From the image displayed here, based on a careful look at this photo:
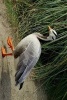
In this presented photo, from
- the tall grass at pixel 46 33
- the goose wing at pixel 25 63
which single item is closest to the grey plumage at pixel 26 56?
the goose wing at pixel 25 63

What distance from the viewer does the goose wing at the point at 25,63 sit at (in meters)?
3.63

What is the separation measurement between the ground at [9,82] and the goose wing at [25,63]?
0.35 m

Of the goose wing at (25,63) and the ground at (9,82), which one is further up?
the goose wing at (25,63)

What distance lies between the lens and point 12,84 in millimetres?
4152

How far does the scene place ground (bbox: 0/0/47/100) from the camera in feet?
13.2

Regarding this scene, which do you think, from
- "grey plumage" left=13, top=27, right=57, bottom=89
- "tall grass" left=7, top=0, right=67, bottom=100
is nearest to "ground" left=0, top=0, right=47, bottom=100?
"tall grass" left=7, top=0, right=67, bottom=100

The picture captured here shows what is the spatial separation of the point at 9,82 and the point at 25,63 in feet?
1.74

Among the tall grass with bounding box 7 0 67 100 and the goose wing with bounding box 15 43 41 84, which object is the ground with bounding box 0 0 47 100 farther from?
the goose wing with bounding box 15 43 41 84

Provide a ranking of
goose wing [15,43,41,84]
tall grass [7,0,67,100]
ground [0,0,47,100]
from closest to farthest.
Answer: goose wing [15,43,41,84] → ground [0,0,47,100] → tall grass [7,0,67,100]

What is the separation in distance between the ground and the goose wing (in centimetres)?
35

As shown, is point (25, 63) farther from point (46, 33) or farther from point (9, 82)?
point (46, 33)

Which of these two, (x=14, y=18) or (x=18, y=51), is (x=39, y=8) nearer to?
(x=14, y=18)

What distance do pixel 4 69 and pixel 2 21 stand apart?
2.01 ft

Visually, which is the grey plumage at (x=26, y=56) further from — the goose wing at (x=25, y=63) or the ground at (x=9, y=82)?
the ground at (x=9, y=82)
